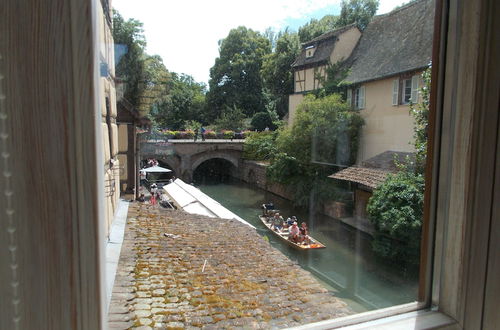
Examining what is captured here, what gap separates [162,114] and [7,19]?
2.37ft

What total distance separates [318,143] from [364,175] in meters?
0.75

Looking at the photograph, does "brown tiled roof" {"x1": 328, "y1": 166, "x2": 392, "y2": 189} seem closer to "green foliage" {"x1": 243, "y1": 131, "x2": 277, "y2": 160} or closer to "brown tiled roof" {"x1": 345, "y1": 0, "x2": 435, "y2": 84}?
"brown tiled roof" {"x1": 345, "y1": 0, "x2": 435, "y2": 84}

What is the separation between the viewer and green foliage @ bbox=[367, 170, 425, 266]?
77 cm

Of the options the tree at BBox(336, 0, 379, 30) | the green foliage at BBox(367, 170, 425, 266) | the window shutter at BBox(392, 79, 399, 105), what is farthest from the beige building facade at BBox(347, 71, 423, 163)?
the tree at BBox(336, 0, 379, 30)

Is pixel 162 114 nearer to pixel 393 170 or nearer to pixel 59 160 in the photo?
pixel 59 160

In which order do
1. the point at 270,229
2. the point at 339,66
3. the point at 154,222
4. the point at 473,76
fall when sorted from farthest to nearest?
1. the point at 270,229
2. the point at 154,222
3. the point at 339,66
4. the point at 473,76

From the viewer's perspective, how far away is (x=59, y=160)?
0.38 m

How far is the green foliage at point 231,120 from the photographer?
1.47 metres

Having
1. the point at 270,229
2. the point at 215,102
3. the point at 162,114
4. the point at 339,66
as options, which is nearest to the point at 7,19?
the point at 162,114

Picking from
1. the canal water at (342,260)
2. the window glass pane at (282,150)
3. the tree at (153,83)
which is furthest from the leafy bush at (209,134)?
the canal water at (342,260)

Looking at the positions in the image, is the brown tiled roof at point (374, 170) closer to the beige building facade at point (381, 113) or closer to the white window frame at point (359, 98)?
the beige building facade at point (381, 113)

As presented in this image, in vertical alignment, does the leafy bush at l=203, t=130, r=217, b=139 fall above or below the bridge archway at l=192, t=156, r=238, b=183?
above

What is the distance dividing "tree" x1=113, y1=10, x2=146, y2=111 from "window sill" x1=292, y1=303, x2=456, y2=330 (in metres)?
0.64

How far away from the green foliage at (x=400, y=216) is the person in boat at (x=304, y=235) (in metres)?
2.82
